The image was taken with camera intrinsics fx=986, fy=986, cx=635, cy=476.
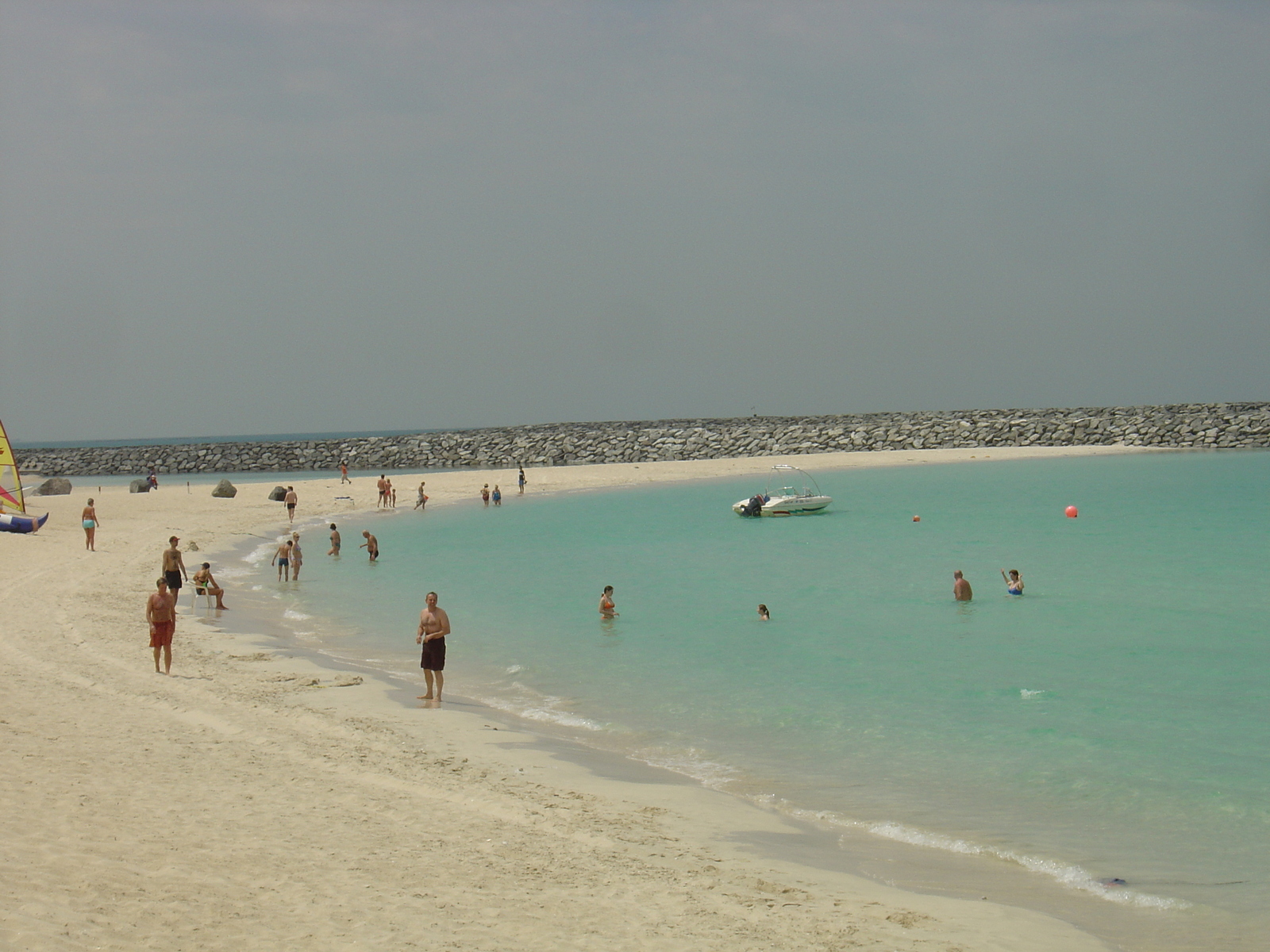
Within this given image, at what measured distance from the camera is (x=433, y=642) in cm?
1320

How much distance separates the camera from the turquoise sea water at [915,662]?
9.41 meters

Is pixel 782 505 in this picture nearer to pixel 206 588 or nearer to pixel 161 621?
pixel 206 588

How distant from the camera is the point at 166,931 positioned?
19.0 feet

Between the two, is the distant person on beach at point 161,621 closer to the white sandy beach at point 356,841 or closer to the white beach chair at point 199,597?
the white sandy beach at point 356,841

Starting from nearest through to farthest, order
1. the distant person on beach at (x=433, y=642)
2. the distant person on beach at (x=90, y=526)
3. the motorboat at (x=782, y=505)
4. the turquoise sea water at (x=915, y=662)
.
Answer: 1. the turquoise sea water at (x=915, y=662)
2. the distant person on beach at (x=433, y=642)
3. the distant person on beach at (x=90, y=526)
4. the motorboat at (x=782, y=505)

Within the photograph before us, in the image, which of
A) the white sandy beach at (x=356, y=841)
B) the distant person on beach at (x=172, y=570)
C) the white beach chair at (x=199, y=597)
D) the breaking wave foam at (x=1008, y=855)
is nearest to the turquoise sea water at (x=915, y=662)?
the breaking wave foam at (x=1008, y=855)

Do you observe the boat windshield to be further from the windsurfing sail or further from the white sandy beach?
the white sandy beach

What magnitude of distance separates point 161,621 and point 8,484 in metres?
22.1

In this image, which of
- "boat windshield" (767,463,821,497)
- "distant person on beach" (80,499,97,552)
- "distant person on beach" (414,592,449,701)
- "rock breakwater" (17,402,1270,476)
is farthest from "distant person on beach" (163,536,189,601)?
"rock breakwater" (17,402,1270,476)

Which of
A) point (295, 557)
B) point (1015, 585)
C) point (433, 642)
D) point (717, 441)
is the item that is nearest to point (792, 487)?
point (1015, 585)

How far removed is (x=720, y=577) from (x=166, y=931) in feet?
66.8

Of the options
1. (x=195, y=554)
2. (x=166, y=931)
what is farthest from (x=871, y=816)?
(x=195, y=554)

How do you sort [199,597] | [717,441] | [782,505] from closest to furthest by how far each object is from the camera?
1. [199,597]
2. [782,505]
3. [717,441]

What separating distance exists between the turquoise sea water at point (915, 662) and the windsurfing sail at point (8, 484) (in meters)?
9.20
